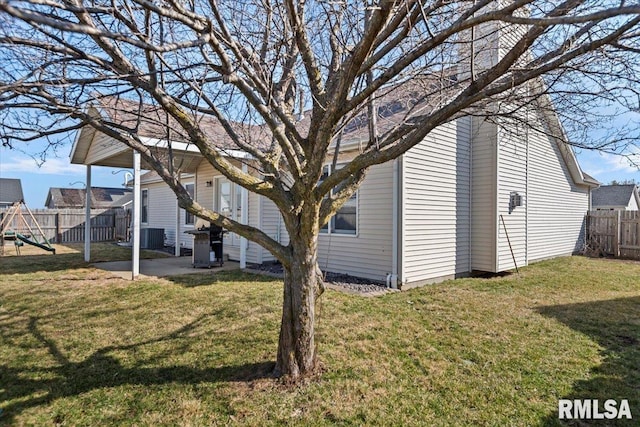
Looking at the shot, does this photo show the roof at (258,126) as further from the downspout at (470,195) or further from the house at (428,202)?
the downspout at (470,195)

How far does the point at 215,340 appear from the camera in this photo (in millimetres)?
4547

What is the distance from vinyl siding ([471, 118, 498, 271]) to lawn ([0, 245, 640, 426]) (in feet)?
6.60

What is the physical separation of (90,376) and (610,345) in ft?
19.5

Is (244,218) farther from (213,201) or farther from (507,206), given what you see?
(507,206)

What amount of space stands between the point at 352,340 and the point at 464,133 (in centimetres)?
693

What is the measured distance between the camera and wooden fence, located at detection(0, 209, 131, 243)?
18.6 metres

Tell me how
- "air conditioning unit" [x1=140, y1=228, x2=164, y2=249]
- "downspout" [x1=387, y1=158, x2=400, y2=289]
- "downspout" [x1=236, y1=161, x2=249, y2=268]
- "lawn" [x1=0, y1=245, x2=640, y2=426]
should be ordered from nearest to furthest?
"lawn" [x1=0, y1=245, x2=640, y2=426], "downspout" [x1=387, y1=158, x2=400, y2=289], "downspout" [x1=236, y1=161, x2=249, y2=268], "air conditioning unit" [x1=140, y1=228, x2=164, y2=249]

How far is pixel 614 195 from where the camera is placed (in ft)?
101

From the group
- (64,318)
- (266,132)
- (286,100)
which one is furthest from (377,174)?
(64,318)

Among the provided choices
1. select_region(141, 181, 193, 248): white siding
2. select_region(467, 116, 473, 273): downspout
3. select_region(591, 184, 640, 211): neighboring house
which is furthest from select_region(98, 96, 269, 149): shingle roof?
select_region(591, 184, 640, 211): neighboring house

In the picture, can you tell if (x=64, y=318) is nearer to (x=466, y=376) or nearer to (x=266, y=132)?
(x=266, y=132)

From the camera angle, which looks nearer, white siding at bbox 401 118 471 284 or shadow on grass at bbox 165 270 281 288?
shadow on grass at bbox 165 270 281 288

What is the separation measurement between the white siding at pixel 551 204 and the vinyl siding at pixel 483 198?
6.22 ft

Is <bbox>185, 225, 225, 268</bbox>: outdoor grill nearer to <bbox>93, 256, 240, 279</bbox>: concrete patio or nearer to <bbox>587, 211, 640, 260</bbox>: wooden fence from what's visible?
<bbox>93, 256, 240, 279</bbox>: concrete patio
